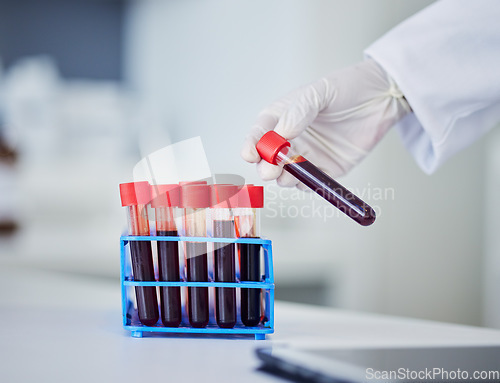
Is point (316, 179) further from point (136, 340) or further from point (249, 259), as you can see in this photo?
point (136, 340)

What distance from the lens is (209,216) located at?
60 centimetres

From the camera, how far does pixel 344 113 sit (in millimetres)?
921

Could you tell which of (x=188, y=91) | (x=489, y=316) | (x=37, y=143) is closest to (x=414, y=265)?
(x=489, y=316)

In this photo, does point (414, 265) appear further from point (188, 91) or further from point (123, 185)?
point (123, 185)

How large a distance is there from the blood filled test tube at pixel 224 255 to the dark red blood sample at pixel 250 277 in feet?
0.04

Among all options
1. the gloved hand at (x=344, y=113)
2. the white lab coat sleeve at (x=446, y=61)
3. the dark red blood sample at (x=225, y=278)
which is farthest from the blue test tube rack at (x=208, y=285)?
the white lab coat sleeve at (x=446, y=61)

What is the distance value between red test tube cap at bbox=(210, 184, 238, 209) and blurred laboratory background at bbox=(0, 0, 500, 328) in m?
1.43

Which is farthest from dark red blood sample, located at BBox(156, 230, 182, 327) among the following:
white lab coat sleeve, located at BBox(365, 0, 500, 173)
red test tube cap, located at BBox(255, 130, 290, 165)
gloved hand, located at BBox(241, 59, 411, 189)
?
white lab coat sleeve, located at BBox(365, 0, 500, 173)

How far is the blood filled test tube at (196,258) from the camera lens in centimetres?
58

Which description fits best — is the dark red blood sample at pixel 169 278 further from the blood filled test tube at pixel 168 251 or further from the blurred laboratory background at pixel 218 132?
the blurred laboratory background at pixel 218 132

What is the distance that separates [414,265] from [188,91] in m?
1.36

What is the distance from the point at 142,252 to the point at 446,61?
0.66m

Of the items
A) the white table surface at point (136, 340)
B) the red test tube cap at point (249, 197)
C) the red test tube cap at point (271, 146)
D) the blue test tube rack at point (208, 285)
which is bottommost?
the white table surface at point (136, 340)

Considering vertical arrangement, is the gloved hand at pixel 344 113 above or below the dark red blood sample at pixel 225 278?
above
